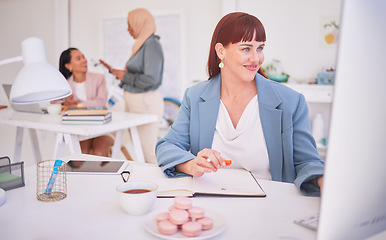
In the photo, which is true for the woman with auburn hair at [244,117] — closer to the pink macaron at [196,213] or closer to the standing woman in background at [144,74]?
the pink macaron at [196,213]

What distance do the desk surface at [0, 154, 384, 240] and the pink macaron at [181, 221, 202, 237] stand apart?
1.8 inches

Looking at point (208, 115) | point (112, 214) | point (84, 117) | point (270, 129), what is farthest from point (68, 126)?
point (112, 214)

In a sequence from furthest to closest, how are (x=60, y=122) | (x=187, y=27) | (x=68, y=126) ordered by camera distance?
(x=187, y=27), (x=60, y=122), (x=68, y=126)

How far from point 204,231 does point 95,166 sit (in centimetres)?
64

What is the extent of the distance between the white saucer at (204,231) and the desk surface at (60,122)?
1.49 meters

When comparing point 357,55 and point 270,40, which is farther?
point 270,40

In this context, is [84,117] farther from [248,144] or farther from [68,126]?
[248,144]

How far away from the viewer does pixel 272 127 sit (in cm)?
131

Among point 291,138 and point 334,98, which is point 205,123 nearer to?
point 291,138

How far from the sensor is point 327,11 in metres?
3.48

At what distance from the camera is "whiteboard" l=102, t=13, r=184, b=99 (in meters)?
3.97

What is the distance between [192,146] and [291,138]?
1.29 ft

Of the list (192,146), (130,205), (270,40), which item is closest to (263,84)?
(192,146)

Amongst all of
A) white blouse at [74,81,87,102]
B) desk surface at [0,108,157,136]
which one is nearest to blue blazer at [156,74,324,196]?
desk surface at [0,108,157,136]
